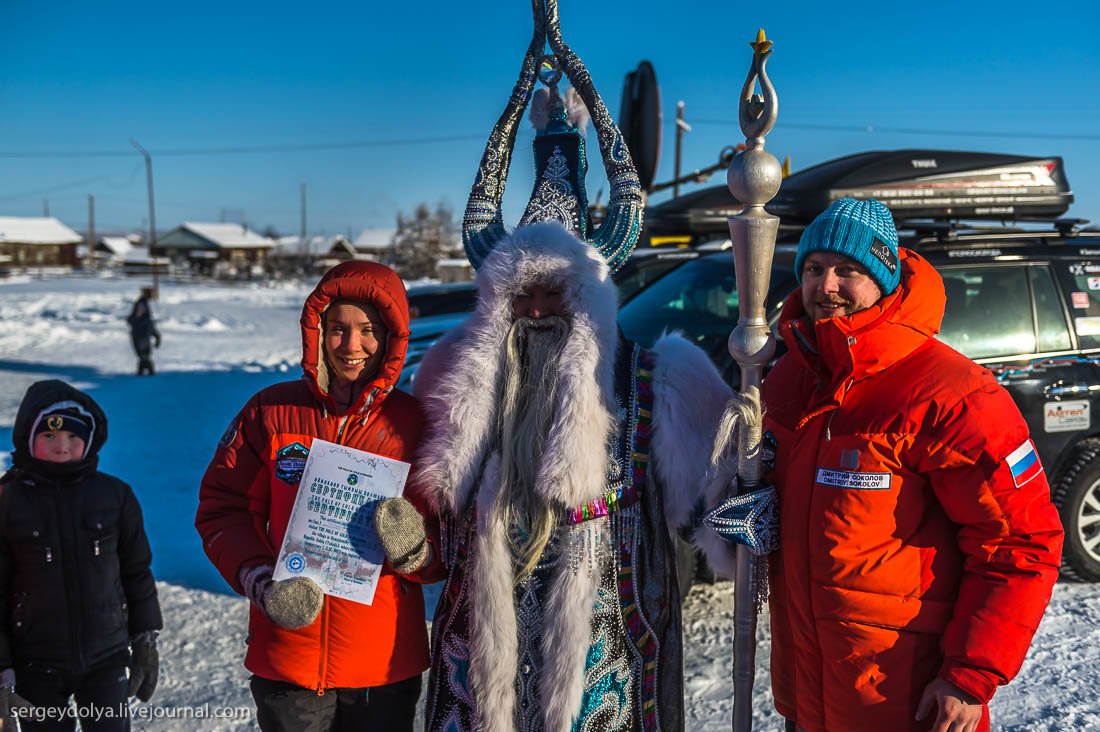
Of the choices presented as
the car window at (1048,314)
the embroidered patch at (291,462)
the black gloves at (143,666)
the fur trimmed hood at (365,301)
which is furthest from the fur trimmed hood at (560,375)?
the car window at (1048,314)

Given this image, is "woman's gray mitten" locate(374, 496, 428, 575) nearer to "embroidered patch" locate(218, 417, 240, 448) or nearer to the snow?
"embroidered patch" locate(218, 417, 240, 448)

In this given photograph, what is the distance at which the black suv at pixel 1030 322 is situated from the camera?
4332 millimetres

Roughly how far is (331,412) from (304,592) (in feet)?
1.59

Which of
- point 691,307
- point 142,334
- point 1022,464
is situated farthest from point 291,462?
point 142,334

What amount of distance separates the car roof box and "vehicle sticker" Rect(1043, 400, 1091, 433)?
4.44ft

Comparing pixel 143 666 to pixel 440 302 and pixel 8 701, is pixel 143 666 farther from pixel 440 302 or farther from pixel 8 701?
pixel 440 302

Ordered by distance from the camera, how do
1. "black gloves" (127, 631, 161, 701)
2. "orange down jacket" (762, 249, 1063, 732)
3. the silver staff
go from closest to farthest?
"orange down jacket" (762, 249, 1063, 732) < the silver staff < "black gloves" (127, 631, 161, 701)

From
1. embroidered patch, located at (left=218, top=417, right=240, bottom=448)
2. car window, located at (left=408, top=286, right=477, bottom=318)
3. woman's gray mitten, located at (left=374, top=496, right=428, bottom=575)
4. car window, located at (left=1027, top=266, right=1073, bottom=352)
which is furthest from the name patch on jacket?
car window, located at (left=408, top=286, right=477, bottom=318)

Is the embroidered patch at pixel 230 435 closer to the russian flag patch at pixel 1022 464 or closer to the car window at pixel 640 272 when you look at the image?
the russian flag patch at pixel 1022 464

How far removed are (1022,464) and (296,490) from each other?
176 cm

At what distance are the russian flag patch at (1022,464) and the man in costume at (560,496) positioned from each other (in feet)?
2.19

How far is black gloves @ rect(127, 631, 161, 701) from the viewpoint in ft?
8.90

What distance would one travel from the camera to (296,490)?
2.16 meters

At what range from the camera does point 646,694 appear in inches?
85.1
